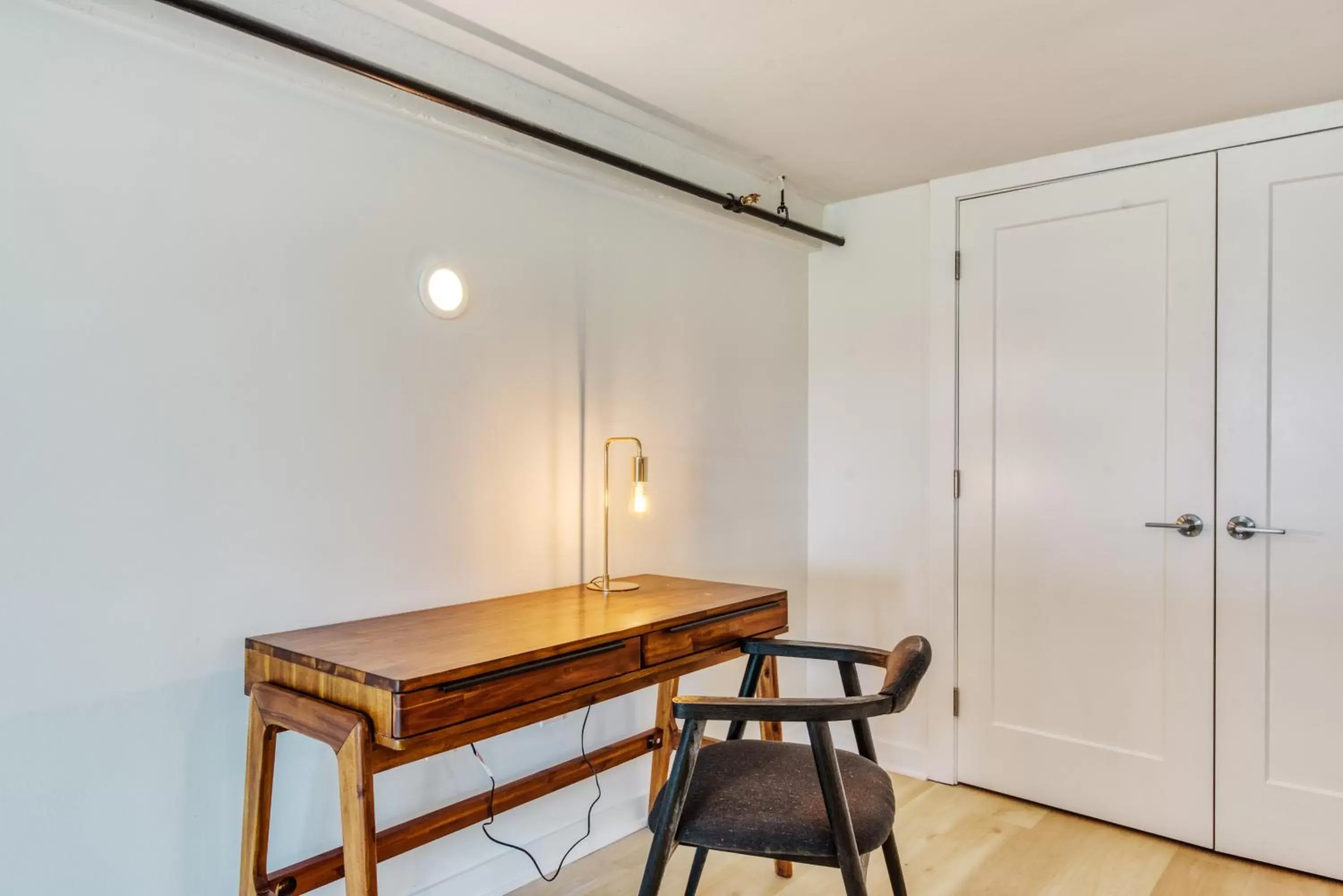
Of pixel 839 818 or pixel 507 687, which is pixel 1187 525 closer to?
pixel 839 818

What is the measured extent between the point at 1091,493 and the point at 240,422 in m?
2.48

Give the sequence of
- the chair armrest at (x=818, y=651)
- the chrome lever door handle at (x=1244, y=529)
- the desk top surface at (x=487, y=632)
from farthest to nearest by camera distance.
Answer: the chrome lever door handle at (x=1244, y=529) < the chair armrest at (x=818, y=651) < the desk top surface at (x=487, y=632)

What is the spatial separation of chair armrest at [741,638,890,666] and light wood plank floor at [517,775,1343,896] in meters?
0.68

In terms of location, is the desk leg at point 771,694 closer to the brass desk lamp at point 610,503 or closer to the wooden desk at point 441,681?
the wooden desk at point 441,681

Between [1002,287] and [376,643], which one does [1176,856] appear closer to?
[1002,287]

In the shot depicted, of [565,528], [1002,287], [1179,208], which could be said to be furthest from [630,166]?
[1179,208]

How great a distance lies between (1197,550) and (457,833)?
2266 millimetres

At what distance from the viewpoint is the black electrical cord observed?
6.93ft

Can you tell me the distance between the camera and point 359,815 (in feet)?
4.48

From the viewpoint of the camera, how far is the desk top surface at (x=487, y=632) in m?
1.46

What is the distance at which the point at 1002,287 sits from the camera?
2916 millimetres

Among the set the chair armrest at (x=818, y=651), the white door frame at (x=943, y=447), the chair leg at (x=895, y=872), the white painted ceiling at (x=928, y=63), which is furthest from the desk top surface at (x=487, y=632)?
the white painted ceiling at (x=928, y=63)

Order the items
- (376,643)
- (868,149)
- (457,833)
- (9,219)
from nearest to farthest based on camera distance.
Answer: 1. (9,219)
2. (376,643)
3. (457,833)
4. (868,149)

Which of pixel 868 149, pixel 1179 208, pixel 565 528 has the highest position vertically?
pixel 868 149
